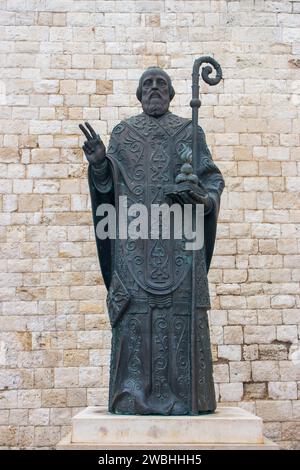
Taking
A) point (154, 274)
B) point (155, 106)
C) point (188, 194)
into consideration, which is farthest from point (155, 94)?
point (154, 274)

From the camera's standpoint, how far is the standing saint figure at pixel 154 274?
4262 millimetres

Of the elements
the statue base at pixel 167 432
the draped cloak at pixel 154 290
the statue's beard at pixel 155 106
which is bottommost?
the statue base at pixel 167 432

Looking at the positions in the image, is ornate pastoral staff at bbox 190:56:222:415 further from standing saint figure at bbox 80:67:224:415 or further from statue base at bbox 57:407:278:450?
statue base at bbox 57:407:278:450

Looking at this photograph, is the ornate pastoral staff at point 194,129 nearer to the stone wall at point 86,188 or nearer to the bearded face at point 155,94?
the bearded face at point 155,94

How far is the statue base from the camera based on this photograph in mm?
3885

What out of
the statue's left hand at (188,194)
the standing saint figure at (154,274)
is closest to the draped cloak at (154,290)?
the standing saint figure at (154,274)

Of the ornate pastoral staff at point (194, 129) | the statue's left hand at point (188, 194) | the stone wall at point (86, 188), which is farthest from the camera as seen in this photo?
the stone wall at point (86, 188)

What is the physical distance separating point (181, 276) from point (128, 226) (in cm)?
42

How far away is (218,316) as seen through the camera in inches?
382

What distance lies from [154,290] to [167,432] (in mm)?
810

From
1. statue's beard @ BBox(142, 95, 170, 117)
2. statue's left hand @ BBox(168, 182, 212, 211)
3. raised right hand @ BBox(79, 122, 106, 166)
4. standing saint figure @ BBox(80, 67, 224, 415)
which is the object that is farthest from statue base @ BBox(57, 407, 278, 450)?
statue's beard @ BBox(142, 95, 170, 117)

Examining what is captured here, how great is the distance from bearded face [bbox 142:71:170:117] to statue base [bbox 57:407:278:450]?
6.02 feet

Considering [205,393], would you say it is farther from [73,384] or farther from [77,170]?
[77,170]

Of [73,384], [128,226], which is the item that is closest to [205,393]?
[128,226]
